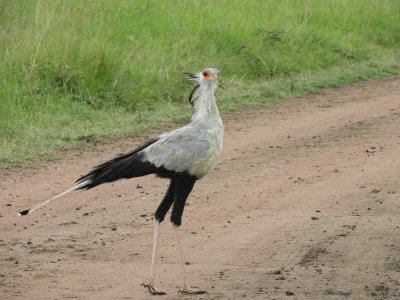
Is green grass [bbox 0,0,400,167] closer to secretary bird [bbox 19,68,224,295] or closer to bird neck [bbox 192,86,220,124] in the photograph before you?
secretary bird [bbox 19,68,224,295]

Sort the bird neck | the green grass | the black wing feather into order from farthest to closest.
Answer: the green grass, the bird neck, the black wing feather

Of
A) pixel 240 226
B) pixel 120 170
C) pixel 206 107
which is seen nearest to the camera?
pixel 120 170

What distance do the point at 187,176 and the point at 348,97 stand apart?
6.19 meters

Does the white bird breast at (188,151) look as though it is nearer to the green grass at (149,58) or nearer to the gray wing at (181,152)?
the gray wing at (181,152)

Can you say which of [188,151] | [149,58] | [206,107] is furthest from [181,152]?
[149,58]

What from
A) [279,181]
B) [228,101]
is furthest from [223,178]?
[228,101]

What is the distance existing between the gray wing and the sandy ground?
2.42 feet

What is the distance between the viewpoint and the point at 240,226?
224 inches

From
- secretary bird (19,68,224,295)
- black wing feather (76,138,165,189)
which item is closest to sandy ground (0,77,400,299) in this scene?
secretary bird (19,68,224,295)

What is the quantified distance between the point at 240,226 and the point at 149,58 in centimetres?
503

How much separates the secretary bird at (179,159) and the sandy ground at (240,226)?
46 centimetres

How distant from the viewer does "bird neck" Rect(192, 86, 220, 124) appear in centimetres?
462

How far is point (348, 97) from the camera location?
10.3 meters

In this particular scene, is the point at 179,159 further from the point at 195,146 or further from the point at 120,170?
the point at 120,170
